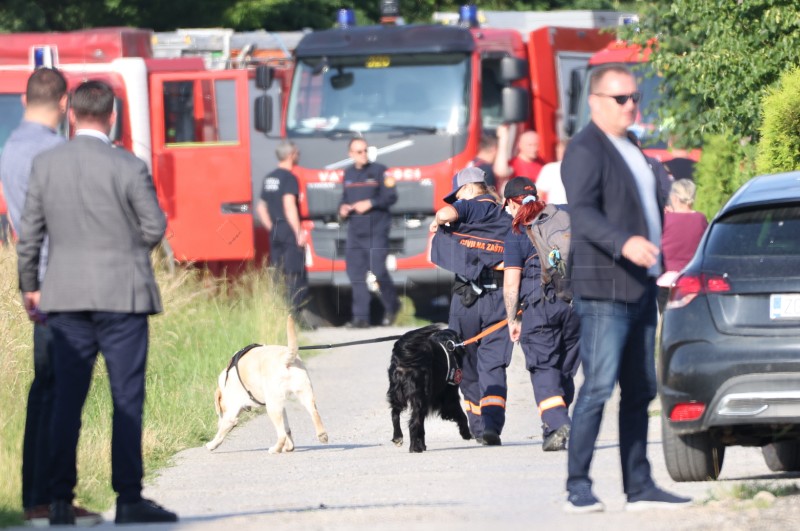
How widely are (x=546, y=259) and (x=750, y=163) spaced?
562cm

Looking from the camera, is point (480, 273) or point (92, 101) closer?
point (92, 101)

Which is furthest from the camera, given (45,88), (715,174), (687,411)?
(715,174)

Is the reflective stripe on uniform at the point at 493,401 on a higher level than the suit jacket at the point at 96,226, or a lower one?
lower

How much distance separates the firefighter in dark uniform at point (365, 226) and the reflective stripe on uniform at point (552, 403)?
794 centimetres

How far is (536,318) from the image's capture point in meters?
10.1

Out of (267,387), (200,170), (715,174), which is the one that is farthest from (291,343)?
(200,170)

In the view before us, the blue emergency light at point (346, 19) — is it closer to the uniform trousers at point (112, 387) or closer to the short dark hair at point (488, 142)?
the short dark hair at point (488, 142)

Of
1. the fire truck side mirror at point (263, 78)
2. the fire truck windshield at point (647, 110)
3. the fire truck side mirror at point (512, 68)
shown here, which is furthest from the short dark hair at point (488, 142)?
the fire truck side mirror at point (263, 78)

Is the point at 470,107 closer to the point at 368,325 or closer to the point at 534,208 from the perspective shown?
the point at 368,325

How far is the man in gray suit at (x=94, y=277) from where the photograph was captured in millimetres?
6652

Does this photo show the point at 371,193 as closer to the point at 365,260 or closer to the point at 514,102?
the point at 365,260

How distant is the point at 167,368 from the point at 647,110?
705 centimetres

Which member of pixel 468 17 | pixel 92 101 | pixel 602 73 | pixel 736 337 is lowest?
pixel 736 337

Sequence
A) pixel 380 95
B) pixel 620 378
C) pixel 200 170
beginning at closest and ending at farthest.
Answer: pixel 620 378 → pixel 380 95 → pixel 200 170
